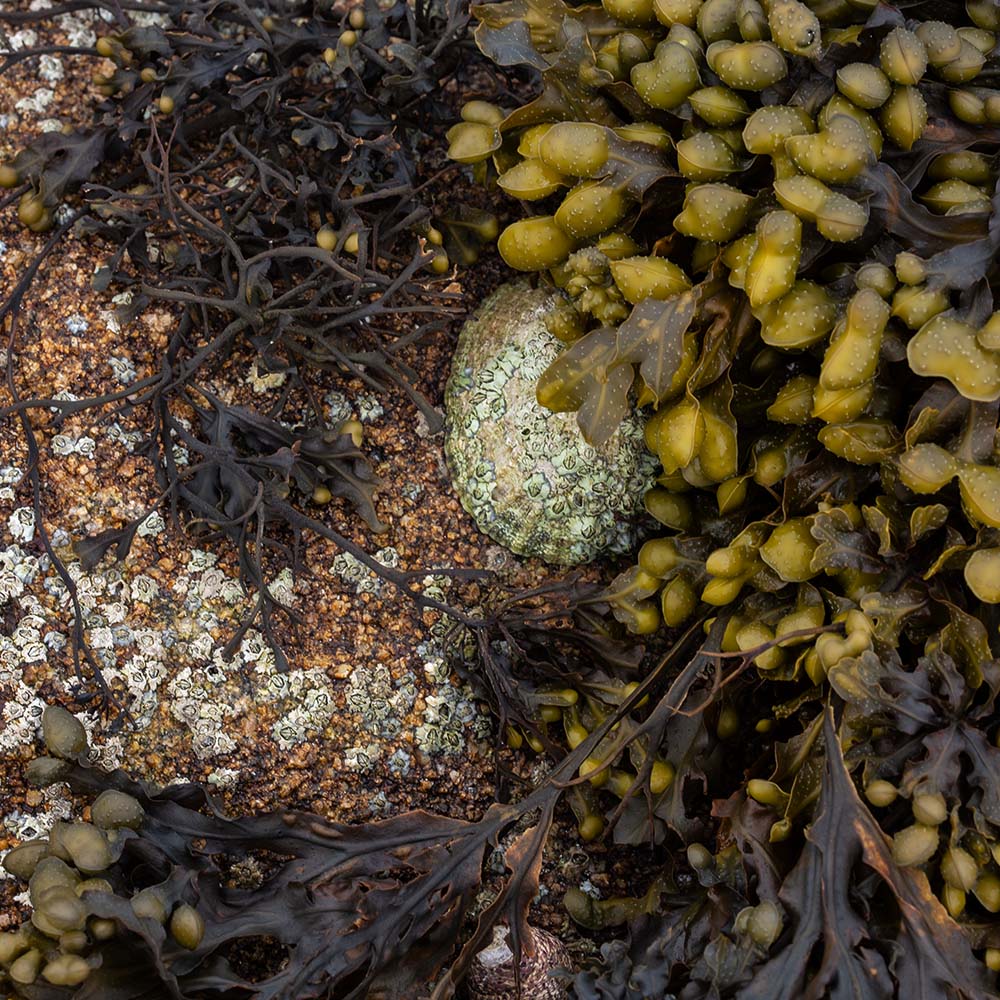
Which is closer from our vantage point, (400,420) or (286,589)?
(286,589)

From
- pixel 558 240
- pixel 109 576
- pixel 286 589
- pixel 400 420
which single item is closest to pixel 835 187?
pixel 558 240

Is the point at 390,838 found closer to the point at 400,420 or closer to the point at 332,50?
the point at 400,420

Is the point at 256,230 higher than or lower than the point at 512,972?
higher

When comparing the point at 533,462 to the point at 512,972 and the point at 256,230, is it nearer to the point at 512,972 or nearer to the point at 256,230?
the point at 256,230

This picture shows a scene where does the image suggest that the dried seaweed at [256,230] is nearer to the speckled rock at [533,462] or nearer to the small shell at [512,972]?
the speckled rock at [533,462]

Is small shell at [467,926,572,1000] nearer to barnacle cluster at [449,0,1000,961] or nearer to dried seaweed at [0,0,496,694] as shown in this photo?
barnacle cluster at [449,0,1000,961]

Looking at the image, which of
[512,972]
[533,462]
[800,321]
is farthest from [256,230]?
[512,972]
